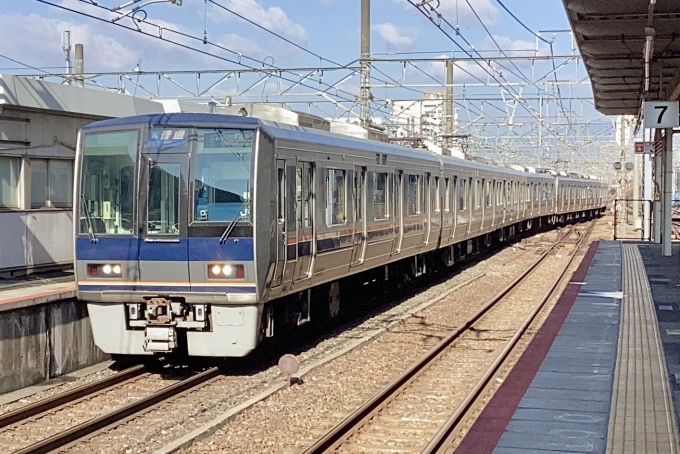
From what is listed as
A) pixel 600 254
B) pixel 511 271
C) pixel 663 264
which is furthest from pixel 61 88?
pixel 600 254

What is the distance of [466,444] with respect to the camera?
7.14 m

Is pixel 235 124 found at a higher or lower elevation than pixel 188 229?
higher

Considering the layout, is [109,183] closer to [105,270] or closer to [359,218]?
[105,270]

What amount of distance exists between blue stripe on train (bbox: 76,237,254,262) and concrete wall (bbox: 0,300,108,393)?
740mm

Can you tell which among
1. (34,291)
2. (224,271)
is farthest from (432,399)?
(34,291)

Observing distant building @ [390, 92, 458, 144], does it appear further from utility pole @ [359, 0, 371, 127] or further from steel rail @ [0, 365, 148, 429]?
steel rail @ [0, 365, 148, 429]

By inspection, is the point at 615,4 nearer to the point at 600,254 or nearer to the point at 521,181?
the point at 600,254

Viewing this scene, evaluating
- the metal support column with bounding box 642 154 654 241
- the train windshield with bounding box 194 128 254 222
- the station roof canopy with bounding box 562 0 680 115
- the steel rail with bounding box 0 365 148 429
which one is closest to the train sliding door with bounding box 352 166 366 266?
the train windshield with bounding box 194 128 254 222

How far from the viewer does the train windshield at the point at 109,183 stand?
979 centimetres

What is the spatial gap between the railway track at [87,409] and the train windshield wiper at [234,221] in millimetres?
1445

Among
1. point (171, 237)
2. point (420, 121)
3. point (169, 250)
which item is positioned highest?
point (420, 121)

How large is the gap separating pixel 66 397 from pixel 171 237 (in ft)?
6.24

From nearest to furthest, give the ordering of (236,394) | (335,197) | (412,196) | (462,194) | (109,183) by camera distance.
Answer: (236,394) → (109,183) → (335,197) → (412,196) → (462,194)

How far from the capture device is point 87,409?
850 cm
